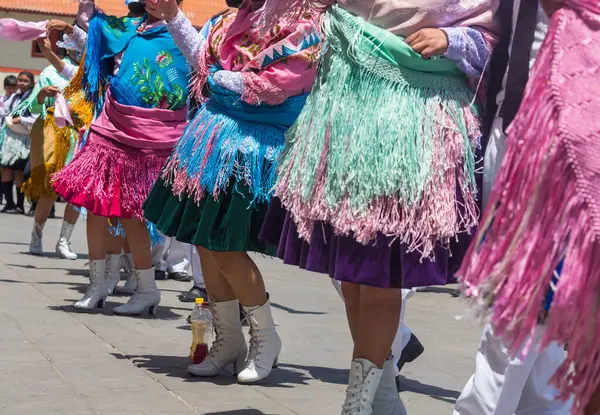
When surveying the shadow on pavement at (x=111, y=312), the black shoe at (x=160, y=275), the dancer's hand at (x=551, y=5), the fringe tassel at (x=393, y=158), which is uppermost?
the dancer's hand at (x=551, y=5)

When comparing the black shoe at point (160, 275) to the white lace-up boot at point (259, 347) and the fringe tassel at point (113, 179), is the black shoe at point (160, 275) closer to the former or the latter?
the fringe tassel at point (113, 179)

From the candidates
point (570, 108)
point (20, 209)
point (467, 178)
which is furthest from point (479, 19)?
point (20, 209)

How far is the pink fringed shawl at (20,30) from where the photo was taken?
7441mm

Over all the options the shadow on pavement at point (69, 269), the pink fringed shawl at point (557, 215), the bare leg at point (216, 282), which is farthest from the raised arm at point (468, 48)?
the shadow on pavement at point (69, 269)

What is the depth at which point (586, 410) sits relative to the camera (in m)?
2.61

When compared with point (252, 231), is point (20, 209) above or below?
below

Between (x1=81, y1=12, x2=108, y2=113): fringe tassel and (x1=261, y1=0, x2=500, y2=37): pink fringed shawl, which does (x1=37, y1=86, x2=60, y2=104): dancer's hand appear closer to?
(x1=81, y1=12, x2=108, y2=113): fringe tassel

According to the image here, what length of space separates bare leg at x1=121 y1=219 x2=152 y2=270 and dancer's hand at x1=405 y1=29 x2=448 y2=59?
350cm

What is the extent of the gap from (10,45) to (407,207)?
41.4 m

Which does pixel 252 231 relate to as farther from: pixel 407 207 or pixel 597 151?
pixel 597 151

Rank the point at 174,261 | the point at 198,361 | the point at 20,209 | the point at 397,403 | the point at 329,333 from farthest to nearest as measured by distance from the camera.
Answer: the point at 20,209 → the point at 174,261 → the point at 329,333 → the point at 198,361 → the point at 397,403

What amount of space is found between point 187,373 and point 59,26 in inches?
126

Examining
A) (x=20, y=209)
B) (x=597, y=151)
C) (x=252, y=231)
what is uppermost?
(x=597, y=151)

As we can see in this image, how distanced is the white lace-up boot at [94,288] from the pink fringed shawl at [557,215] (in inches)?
183
